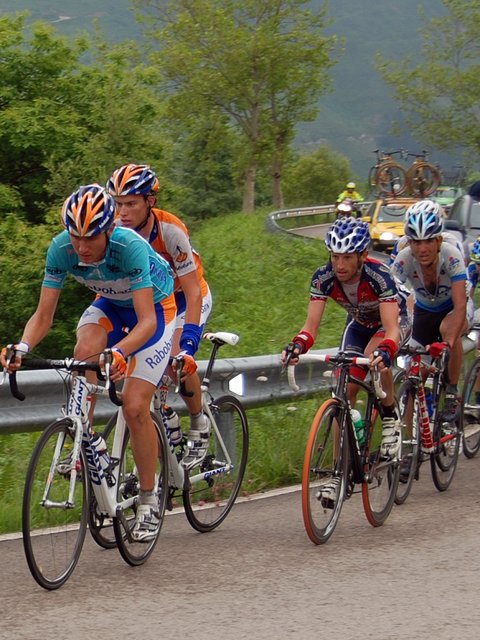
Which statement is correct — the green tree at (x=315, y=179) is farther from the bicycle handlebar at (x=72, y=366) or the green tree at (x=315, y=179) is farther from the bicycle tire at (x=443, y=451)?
the bicycle handlebar at (x=72, y=366)

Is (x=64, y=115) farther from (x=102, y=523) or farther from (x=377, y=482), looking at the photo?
(x=102, y=523)

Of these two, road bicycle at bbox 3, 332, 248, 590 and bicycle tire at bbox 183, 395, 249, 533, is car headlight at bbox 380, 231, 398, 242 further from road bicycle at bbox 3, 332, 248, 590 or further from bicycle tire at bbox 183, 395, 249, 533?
road bicycle at bbox 3, 332, 248, 590

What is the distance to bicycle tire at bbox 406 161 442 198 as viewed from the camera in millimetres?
32375

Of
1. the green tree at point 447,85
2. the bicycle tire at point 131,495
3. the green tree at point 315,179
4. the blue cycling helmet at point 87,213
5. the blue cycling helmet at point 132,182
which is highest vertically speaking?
the green tree at point 447,85

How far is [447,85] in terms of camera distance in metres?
80.4

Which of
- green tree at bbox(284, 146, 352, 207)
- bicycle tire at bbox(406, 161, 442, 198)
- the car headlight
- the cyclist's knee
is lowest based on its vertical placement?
the car headlight

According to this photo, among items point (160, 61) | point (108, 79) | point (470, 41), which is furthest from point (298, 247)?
point (470, 41)

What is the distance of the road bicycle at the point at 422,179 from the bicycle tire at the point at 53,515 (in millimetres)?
26941

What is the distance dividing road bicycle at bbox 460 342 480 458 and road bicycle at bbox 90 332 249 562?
257 centimetres

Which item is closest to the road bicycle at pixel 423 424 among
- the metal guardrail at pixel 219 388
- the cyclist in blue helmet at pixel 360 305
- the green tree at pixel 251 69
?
the cyclist in blue helmet at pixel 360 305

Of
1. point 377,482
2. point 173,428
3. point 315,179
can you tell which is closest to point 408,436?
point 377,482

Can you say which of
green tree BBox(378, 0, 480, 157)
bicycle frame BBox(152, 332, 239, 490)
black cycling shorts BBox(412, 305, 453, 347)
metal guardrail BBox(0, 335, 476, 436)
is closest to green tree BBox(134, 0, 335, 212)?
green tree BBox(378, 0, 480, 157)

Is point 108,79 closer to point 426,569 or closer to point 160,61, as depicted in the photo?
point 426,569

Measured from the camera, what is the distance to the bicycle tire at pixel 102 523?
639cm
